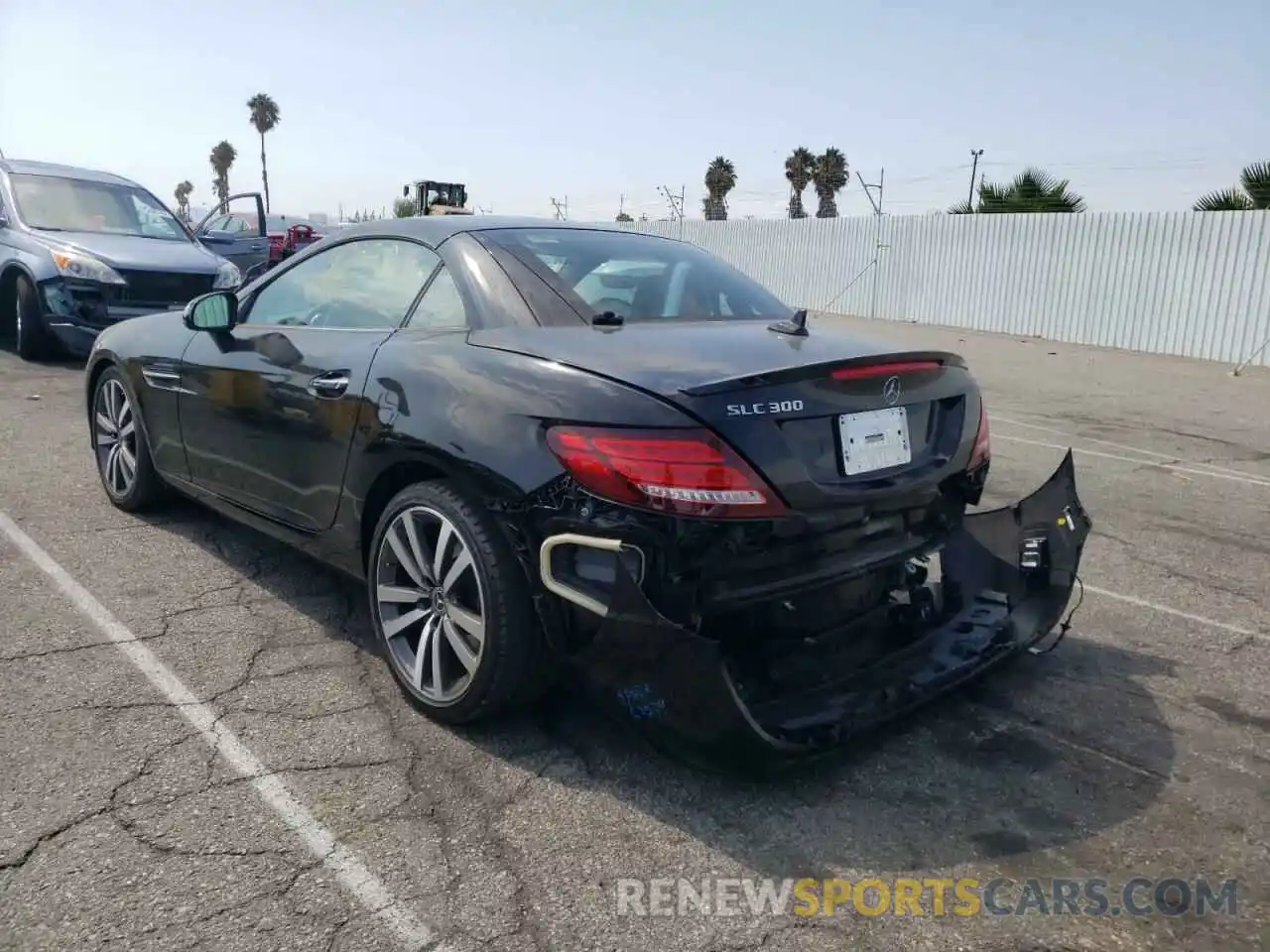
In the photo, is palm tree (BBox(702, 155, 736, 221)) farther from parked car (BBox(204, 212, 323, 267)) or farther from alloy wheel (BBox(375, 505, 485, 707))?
alloy wheel (BBox(375, 505, 485, 707))

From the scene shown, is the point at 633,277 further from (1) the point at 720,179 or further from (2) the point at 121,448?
(1) the point at 720,179

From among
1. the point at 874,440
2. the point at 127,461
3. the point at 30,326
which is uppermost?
the point at 874,440

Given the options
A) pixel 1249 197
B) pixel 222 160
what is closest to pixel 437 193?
pixel 1249 197

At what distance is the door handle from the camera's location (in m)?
3.50

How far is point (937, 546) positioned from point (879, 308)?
21.2 m

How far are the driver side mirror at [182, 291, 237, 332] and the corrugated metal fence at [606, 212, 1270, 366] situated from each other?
16094 millimetres

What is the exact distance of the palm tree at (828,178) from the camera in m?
54.3

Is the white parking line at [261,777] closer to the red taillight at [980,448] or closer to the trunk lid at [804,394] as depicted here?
the trunk lid at [804,394]

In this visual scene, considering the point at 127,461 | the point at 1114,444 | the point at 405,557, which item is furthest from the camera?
the point at 1114,444

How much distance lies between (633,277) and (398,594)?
4.31ft

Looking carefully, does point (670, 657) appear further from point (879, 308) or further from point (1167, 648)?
point (879, 308)

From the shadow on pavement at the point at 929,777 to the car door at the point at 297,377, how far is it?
28.4 inches

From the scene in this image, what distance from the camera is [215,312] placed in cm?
426

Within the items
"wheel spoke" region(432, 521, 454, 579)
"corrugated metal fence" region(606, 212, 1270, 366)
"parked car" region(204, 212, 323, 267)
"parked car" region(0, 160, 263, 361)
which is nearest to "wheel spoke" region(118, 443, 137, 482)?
"wheel spoke" region(432, 521, 454, 579)
